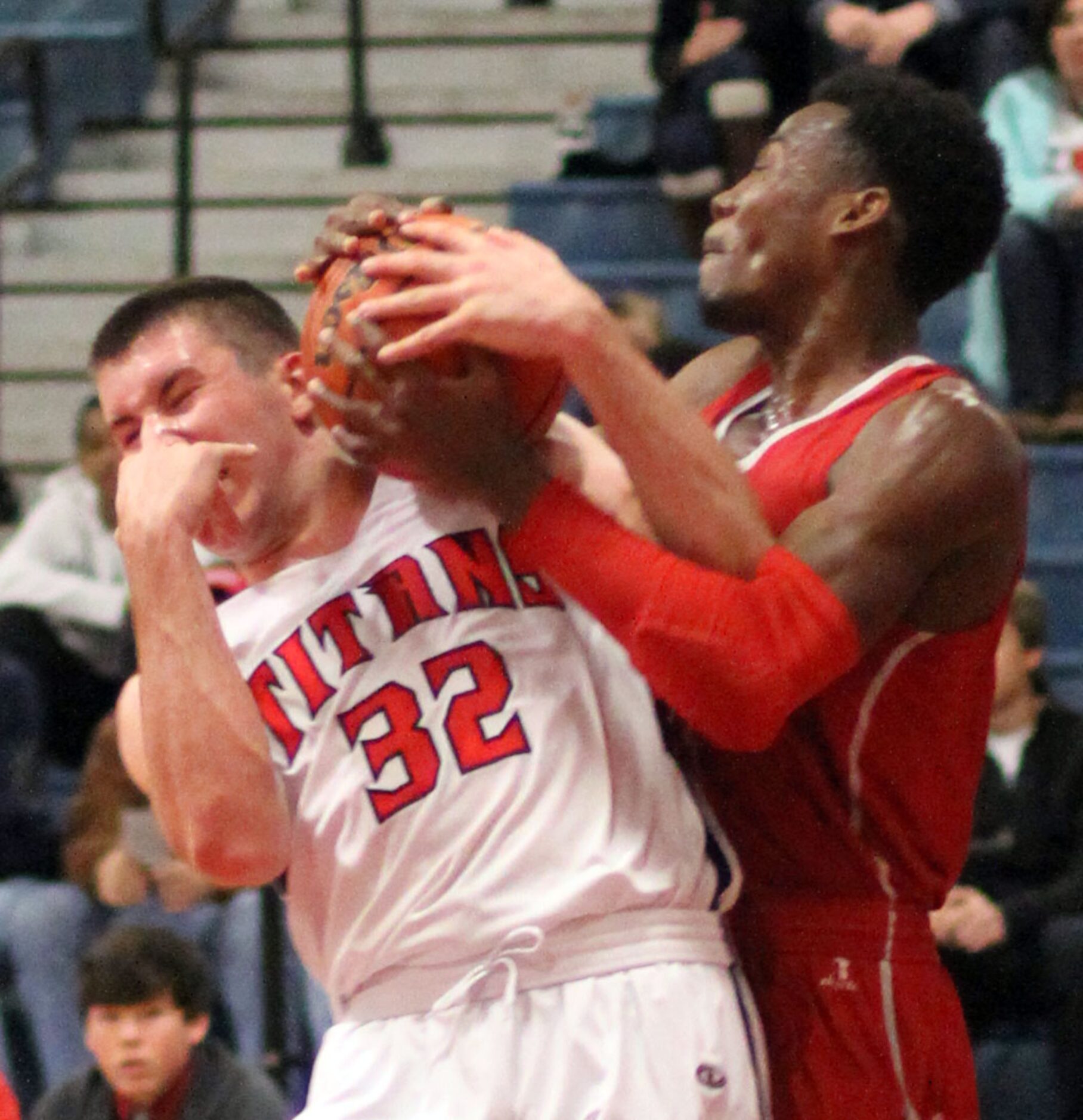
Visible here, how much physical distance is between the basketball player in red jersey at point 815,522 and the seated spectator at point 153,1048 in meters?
2.18

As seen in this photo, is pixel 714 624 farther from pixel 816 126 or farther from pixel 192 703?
pixel 816 126

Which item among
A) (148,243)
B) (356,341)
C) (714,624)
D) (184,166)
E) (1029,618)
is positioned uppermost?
(184,166)

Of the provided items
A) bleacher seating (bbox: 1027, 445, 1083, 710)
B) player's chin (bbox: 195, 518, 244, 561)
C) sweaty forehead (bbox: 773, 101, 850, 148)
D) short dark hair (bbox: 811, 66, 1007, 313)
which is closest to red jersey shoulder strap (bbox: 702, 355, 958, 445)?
short dark hair (bbox: 811, 66, 1007, 313)

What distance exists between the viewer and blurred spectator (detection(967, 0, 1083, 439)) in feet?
19.4

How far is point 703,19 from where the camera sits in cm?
688

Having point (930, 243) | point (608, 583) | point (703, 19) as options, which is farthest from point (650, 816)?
point (703, 19)

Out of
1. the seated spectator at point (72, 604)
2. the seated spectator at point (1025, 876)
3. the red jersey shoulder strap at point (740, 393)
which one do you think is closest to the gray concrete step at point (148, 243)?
the seated spectator at point (72, 604)

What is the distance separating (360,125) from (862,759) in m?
5.79

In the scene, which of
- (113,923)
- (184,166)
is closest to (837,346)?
(113,923)

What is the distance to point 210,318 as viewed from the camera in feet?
8.76

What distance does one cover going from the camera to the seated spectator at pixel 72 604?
5922mm

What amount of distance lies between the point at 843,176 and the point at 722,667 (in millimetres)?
808

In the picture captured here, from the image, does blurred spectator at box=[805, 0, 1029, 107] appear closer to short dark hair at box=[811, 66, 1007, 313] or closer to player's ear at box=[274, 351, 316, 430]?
short dark hair at box=[811, 66, 1007, 313]

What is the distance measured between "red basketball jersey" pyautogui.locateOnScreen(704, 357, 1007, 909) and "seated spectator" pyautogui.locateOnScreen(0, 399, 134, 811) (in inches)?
136
